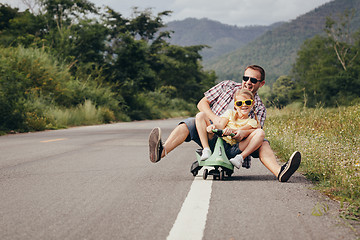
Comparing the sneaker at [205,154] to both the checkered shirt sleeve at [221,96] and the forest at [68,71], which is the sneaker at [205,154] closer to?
the checkered shirt sleeve at [221,96]

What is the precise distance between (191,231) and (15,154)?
6.51m

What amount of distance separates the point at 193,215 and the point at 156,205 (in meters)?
0.52

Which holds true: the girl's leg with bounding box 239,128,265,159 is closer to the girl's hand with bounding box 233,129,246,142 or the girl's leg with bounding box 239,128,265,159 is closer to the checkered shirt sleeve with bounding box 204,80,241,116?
the girl's hand with bounding box 233,129,246,142

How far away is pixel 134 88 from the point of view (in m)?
35.6

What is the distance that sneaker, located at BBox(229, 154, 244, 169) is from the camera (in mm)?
5434

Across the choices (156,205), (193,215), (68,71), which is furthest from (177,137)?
(68,71)

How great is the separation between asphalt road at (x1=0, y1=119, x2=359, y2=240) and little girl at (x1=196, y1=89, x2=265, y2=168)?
0.37 m

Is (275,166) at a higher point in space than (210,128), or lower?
lower

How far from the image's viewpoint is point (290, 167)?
534 centimetres

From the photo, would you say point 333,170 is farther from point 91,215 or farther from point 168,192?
point 91,215

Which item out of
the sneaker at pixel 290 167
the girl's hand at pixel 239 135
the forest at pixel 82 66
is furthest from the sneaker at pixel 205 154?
the forest at pixel 82 66

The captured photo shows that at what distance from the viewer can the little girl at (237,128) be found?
Result: 211 inches

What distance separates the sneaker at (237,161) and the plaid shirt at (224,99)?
1.88ft

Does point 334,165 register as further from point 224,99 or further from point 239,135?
point 224,99
